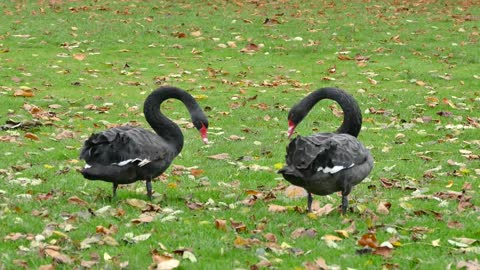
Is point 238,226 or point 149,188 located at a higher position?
point 238,226

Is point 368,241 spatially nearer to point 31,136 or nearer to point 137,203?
point 137,203

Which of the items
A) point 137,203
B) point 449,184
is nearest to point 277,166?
point 449,184

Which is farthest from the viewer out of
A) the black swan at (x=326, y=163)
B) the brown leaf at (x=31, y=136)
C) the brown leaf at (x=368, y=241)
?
the brown leaf at (x=31, y=136)

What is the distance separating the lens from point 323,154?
666 cm

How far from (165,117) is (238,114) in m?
5.74

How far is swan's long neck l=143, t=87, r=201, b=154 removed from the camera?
793 cm

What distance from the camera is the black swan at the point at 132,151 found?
7141 mm

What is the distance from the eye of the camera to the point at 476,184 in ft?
29.2

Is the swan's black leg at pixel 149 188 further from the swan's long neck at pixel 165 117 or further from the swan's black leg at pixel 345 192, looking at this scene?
the swan's black leg at pixel 345 192

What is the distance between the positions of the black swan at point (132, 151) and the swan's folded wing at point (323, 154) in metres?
1.37

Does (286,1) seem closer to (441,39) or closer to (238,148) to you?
(441,39)

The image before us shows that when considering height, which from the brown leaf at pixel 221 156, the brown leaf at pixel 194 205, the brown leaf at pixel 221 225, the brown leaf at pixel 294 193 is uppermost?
the brown leaf at pixel 221 225

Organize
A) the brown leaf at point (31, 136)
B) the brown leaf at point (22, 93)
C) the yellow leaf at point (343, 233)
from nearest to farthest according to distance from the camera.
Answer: the yellow leaf at point (343, 233)
the brown leaf at point (31, 136)
the brown leaf at point (22, 93)

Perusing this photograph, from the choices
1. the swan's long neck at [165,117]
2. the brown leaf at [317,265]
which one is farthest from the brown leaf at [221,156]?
the brown leaf at [317,265]
